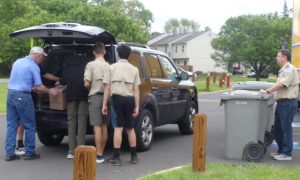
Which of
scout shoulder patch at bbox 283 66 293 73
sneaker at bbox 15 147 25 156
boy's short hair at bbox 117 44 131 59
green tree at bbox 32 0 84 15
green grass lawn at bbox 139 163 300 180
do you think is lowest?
green grass lawn at bbox 139 163 300 180

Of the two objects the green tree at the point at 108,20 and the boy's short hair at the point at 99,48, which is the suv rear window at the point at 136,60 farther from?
the green tree at the point at 108,20

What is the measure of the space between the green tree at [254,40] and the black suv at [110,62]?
46.7 metres

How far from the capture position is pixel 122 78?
780 cm

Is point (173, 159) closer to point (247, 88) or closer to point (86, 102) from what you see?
point (86, 102)

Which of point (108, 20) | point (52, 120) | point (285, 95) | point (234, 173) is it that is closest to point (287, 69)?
point (285, 95)

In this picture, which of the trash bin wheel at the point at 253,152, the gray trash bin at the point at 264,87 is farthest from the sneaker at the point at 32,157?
the gray trash bin at the point at 264,87

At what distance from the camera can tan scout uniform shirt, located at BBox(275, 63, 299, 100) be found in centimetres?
824

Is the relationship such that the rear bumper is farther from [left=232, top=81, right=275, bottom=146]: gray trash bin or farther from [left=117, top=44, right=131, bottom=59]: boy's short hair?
[left=232, top=81, right=275, bottom=146]: gray trash bin

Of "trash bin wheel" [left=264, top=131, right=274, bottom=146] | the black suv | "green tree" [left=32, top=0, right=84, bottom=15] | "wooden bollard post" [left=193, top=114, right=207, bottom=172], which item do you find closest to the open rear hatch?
the black suv

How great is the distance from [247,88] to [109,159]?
12.0 ft

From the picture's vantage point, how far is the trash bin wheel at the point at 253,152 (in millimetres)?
8281

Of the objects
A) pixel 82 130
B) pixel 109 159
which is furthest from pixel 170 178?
pixel 82 130

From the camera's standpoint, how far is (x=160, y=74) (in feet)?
33.2

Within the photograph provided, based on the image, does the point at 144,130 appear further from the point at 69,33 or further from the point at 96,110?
the point at 69,33
